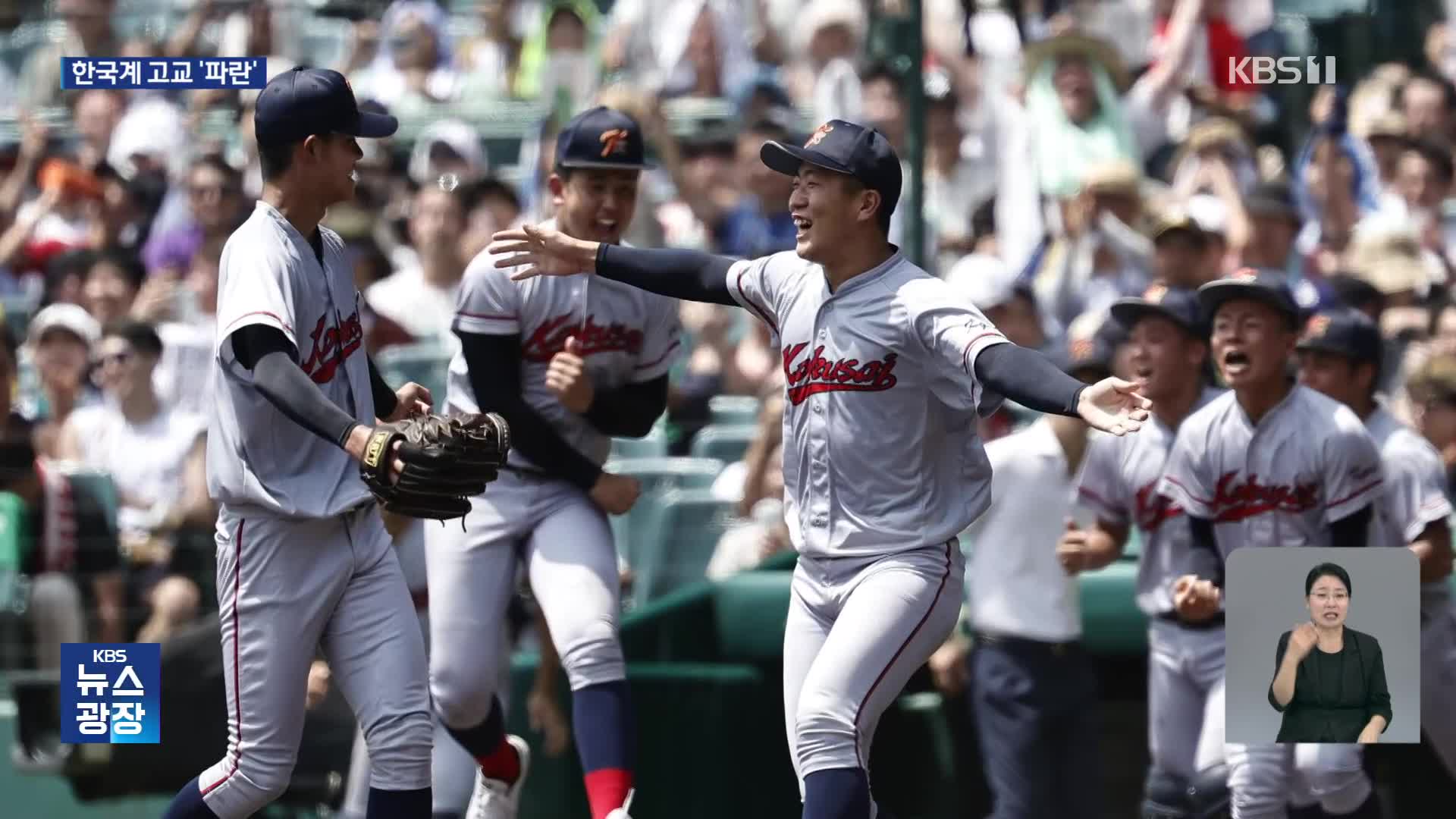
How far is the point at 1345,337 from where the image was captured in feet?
19.5

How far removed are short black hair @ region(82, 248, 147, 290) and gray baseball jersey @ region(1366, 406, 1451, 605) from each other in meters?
5.78

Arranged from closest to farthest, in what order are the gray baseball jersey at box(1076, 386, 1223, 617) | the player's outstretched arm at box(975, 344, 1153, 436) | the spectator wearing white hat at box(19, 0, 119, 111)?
1. the player's outstretched arm at box(975, 344, 1153, 436)
2. the gray baseball jersey at box(1076, 386, 1223, 617)
3. the spectator wearing white hat at box(19, 0, 119, 111)

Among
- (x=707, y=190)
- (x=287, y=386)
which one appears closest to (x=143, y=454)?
(x=707, y=190)

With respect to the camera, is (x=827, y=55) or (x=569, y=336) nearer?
(x=569, y=336)

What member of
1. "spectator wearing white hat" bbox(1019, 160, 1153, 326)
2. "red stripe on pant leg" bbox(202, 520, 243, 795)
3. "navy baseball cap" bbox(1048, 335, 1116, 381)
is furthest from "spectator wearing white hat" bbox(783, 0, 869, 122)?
"red stripe on pant leg" bbox(202, 520, 243, 795)

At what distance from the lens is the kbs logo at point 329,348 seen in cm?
454

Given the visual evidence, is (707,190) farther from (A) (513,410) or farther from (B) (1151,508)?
(A) (513,410)

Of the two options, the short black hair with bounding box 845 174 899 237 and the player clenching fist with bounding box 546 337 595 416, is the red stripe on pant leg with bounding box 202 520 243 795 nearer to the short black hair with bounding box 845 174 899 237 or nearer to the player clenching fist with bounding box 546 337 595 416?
the player clenching fist with bounding box 546 337 595 416

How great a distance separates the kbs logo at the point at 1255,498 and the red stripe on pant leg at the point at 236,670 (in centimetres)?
257

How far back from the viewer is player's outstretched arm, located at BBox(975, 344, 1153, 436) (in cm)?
410

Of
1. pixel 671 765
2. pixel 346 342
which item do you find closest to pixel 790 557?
pixel 671 765

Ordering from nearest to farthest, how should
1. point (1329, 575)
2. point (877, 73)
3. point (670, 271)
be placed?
point (670, 271)
point (1329, 575)
point (877, 73)

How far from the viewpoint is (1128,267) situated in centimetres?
831
